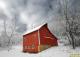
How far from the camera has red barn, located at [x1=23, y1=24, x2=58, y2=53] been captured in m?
34.3

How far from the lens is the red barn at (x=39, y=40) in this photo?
34.3 m

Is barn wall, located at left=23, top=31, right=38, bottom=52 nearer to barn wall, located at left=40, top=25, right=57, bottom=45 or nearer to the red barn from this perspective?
the red barn

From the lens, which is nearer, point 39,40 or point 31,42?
point 39,40

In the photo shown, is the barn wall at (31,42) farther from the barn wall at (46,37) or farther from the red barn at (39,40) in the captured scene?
the barn wall at (46,37)

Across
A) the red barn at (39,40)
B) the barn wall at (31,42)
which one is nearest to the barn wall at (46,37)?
the red barn at (39,40)

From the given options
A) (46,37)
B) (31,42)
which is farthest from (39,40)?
(31,42)

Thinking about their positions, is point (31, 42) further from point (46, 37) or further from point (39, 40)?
point (46, 37)

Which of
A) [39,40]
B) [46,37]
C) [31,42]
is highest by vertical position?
[46,37]

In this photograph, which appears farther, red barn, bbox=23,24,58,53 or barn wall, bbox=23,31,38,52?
barn wall, bbox=23,31,38,52

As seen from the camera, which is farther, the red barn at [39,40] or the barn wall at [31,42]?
the barn wall at [31,42]

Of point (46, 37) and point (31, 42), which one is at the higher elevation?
point (46, 37)

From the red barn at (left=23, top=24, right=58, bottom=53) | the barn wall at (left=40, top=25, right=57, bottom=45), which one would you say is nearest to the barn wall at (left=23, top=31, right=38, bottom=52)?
the red barn at (left=23, top=24, right=58, bottom=53)

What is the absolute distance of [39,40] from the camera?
1346 inches

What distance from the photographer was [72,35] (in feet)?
103
